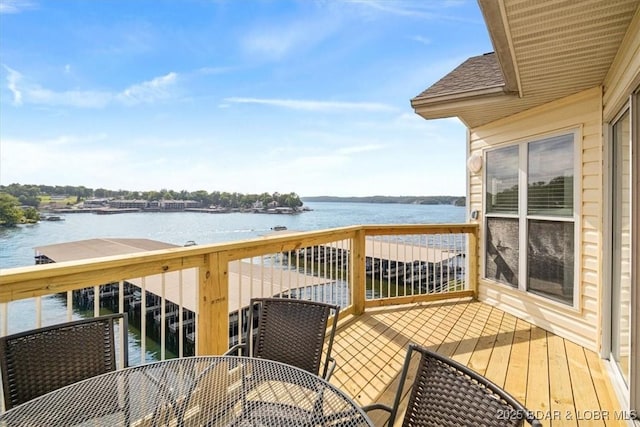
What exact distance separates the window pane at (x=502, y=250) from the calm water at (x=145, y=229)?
2.92 ft

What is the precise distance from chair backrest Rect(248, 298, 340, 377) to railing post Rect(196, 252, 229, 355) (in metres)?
0.48

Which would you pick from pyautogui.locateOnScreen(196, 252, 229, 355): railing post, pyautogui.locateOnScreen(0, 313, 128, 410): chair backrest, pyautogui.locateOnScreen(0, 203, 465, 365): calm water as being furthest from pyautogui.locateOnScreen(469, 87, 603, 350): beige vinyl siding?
pyautogui.locateOnScreen(0, 313, 128, 410): chair backrest

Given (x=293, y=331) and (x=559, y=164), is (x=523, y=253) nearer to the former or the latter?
(x=559, y=164)

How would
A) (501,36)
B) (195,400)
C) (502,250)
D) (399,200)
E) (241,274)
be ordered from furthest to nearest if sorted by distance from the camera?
(399,200)
(502,250)
(241,274)
(501,36)
(195,400)

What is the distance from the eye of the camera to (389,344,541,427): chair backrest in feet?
3.09

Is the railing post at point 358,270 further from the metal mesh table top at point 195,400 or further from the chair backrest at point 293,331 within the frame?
the metal mesh table top at point 195,400

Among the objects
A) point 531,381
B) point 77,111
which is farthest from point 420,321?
point 77,111

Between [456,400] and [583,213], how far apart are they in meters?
3.31

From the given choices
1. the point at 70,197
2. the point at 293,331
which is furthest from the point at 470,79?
the point at 70,197

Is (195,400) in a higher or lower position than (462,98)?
lower

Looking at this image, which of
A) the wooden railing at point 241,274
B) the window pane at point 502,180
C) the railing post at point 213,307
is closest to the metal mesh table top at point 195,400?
the wooden railing at point 241,274

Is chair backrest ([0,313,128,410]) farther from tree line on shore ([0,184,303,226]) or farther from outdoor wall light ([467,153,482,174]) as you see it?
outdoor wall light ([467,153,482,174])

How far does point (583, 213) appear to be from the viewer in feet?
11.1

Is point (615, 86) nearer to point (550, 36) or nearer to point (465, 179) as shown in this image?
point (550, 36)
